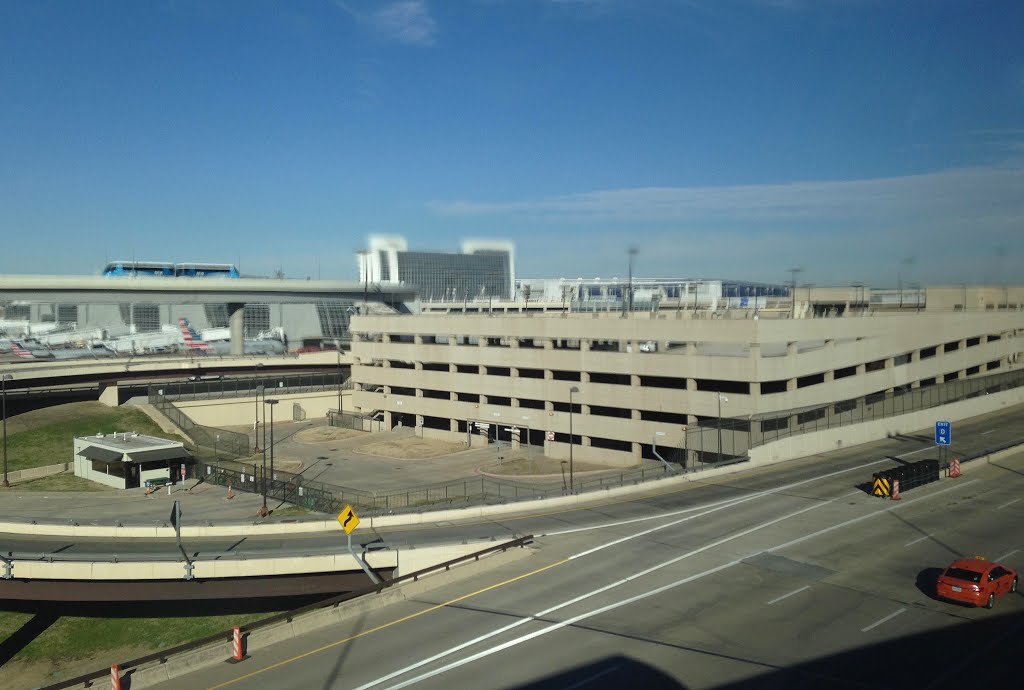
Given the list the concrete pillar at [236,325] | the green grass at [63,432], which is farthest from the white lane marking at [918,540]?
the concrete pillar at [236,325]

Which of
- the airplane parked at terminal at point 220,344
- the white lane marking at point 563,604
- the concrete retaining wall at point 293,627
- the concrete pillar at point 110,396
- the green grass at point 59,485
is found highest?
the airplane parked at terminal at point 220,344

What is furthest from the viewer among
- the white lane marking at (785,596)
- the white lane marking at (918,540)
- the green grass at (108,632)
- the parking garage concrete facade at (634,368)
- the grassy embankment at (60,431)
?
the parking garage concrete facade at (634,368)

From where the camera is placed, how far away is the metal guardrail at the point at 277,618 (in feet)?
68.6

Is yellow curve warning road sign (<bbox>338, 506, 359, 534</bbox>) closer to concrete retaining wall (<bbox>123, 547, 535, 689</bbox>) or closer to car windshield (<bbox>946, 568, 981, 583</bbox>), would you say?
concrete retaining wall (<bbox>123, 547, 535, 689</bbox>)

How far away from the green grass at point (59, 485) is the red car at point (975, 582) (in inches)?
1683

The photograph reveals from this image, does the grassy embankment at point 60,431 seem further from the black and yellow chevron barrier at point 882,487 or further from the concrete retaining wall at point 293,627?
the black and yellow chevron barrier at point 882,487

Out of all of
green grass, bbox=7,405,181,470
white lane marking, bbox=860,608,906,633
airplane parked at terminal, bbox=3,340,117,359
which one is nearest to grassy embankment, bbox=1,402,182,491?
green grass, bbox=7,405,181,470

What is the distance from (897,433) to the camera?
181 ft

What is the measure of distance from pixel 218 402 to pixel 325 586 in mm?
47436

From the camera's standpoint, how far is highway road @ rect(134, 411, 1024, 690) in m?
18.9

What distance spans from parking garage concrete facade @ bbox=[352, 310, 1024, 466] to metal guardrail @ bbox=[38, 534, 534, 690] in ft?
73.5

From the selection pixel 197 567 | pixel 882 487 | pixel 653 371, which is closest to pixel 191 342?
pixel 653 371

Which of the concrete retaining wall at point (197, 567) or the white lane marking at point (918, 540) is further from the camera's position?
the concrete retaining wall at point (197, 567)

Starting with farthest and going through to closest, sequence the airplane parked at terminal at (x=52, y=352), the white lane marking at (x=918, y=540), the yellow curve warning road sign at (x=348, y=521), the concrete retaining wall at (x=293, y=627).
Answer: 1. the airplane parked at terminal at (x=52, y=352)
2. the white lane marking at (x=918, y=540)
3. the yellow curve warning road sign at (x=348, y=521)
4. the concrete retaining wall at (x=293, y=627)
